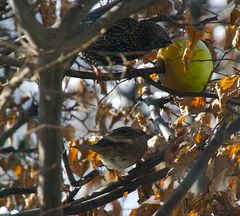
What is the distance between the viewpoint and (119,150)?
2.91 meters

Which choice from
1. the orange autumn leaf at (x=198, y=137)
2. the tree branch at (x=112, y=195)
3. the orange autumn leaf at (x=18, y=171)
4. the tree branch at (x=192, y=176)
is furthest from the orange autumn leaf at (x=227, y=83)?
the orange autumn leaf at (x=18, y=171)

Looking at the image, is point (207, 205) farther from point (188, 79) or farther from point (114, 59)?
point (114, 59)

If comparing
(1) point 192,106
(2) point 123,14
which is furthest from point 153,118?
(2) point 123,14

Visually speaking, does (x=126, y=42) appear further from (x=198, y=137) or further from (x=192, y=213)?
(x=192, y=213)

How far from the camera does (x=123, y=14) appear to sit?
1680 millimetres

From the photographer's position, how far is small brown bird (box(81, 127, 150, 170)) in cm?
286

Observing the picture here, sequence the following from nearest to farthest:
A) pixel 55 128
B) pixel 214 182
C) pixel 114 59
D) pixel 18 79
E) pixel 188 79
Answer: pixel 18 79, pixel 55 128, pixel 214 182, pixel 188 79, pixel 114 59

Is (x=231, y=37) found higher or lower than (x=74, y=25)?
higher

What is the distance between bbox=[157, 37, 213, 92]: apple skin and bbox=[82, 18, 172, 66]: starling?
132 mm

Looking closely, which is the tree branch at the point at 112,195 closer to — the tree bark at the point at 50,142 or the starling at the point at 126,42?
the starling at the point at 126,42

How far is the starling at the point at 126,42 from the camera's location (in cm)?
287

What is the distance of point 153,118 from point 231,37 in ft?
1.61

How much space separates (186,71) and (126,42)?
0.41m

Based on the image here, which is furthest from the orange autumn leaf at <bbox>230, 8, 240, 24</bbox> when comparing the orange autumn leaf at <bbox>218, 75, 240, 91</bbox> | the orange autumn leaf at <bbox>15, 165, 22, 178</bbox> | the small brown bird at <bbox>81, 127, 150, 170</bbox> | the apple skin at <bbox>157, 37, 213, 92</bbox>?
the orange autumn leaf at <bbox>15, 165, 22, 178</bbox>
